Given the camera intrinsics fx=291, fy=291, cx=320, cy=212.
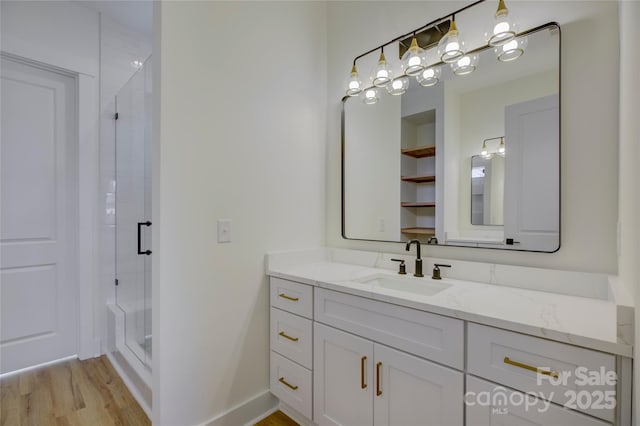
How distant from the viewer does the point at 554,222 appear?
4.17 feet

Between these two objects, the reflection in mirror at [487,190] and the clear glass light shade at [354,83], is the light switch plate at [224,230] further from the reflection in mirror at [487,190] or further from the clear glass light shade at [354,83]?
the reflection in mirror at [487,190]

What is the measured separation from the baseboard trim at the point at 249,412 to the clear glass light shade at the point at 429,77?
6.58 ft

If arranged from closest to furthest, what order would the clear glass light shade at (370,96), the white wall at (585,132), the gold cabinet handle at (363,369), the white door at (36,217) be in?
the white wall at (585,132), the gold cabinet handle at (363,369), the clear glass light shade at (370,96), the white door at (36,217)

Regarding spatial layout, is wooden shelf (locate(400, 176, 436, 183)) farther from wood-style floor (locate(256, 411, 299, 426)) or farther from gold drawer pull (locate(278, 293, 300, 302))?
wood-style floor (locate(256, 411, 299, 426))

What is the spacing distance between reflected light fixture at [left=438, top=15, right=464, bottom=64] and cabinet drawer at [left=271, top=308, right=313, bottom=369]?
1.53 m

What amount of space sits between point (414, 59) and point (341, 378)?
66.2 inches

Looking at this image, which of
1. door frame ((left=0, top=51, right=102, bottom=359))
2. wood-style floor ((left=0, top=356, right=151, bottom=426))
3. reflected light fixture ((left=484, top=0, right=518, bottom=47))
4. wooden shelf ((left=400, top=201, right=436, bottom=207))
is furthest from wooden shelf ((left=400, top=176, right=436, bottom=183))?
door frame ((left=0, top=51, right=102, bottom=359))

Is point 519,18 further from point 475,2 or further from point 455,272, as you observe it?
point 455,272

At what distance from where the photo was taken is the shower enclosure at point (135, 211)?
6.37ft

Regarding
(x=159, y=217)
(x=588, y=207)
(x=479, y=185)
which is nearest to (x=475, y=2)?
(x=479, y=185)

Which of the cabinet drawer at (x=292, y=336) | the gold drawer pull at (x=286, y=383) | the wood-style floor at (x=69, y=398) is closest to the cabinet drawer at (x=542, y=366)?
the cabinet drawer at (x=292, y=336)

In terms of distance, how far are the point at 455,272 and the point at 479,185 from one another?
465mm

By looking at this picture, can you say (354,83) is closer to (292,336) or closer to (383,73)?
(383,73)

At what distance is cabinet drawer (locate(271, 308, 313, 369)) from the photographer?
1509 mm
